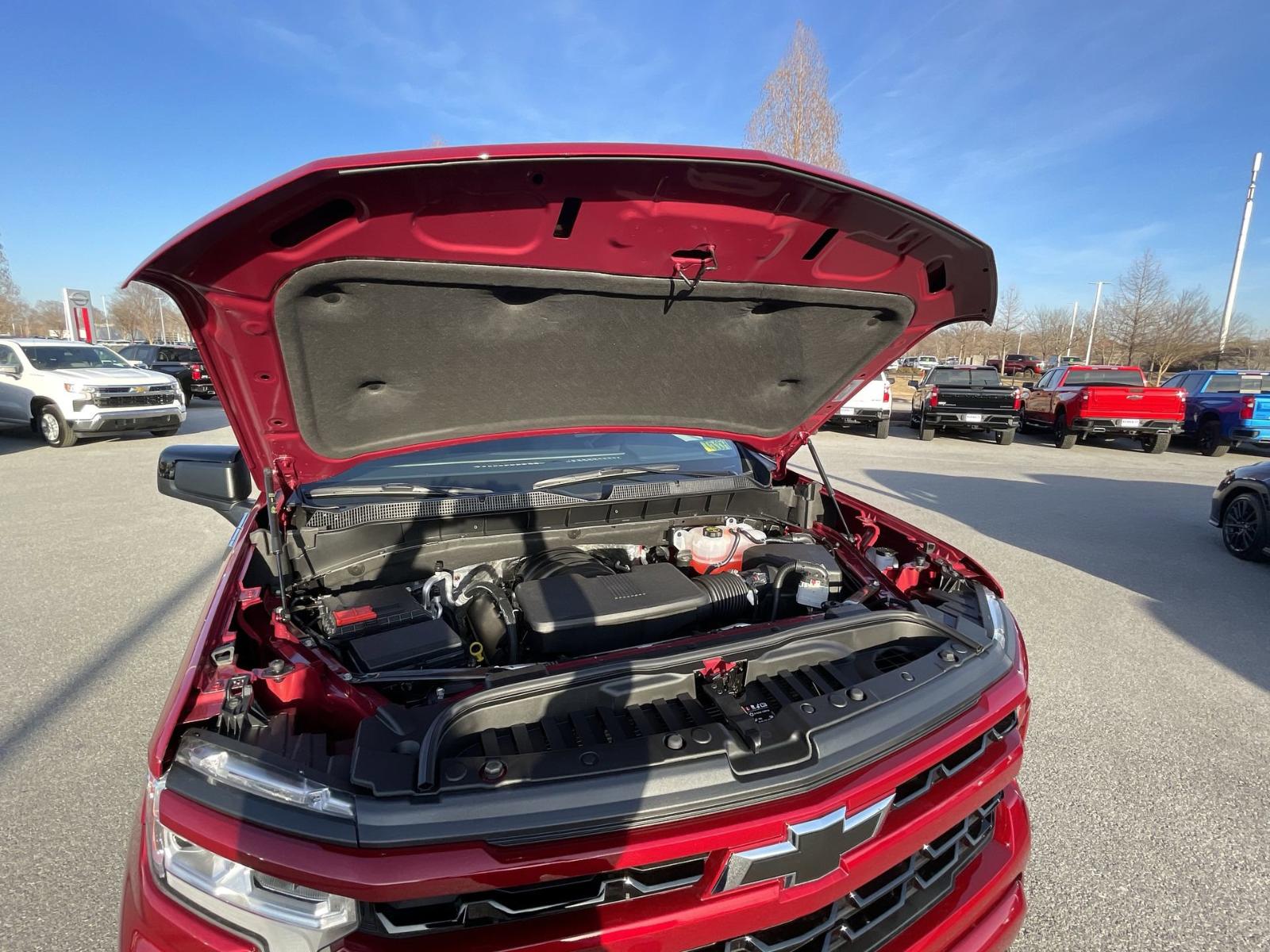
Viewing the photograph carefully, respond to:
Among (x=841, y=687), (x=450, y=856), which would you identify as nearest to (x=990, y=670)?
(x=841, y=687)

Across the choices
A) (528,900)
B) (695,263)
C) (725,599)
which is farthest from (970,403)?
(528,900)

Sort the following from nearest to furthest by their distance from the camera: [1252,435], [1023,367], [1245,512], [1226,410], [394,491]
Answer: [394,491] < [1245,512] < [1252,435] < [1226,410] < [1023,367]

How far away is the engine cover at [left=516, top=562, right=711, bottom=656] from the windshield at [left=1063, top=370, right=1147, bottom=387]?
14.2 metres

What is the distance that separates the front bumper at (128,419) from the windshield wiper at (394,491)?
10749 mm

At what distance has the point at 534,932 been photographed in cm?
111

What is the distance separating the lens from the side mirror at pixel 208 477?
2.37 metres

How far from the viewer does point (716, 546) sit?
2.62 metres

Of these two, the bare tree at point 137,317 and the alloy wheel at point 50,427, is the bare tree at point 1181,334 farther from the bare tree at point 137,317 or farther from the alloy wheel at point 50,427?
the bare tree at point 137,317

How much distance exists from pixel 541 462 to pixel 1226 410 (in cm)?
1522

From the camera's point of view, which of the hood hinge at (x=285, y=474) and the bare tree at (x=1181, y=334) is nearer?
the hood hinge at (x=285, y=474)

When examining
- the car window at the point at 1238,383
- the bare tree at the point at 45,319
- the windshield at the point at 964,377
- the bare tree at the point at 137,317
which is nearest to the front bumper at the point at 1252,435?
the car window at the point at 1238,383

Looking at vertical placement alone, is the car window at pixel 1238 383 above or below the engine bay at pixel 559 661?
above

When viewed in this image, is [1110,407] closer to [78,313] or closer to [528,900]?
[528,900]

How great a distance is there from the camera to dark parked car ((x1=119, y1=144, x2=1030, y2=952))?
1.12 m
